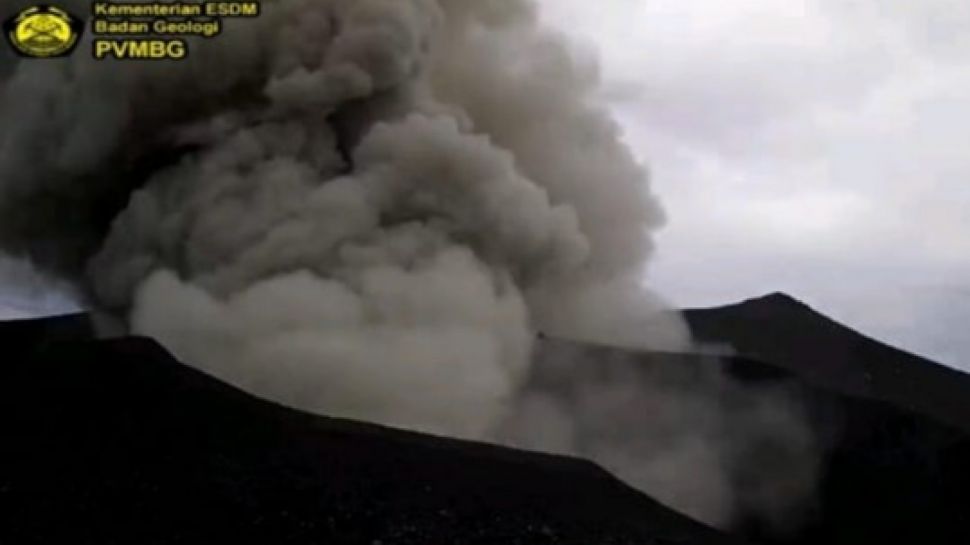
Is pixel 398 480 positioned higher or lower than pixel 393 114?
lower

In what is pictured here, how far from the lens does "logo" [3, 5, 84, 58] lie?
2578 centimetres

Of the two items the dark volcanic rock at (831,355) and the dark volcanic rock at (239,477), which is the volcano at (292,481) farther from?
the dark volcanic rock at (831,355)

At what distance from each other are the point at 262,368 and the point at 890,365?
20.9 meters

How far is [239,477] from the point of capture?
1705 centimetres

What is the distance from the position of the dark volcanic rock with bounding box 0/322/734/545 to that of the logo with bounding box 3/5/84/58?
313 inches

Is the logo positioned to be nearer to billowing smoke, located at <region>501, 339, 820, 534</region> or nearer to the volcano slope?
billowing smoke, located at <region>501, 339, 820, 534</region>

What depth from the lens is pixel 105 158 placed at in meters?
30.9

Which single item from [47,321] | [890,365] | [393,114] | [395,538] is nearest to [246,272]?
[393,114]

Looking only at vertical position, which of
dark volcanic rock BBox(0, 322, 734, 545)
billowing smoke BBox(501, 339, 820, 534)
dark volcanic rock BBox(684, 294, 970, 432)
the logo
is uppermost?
the logo

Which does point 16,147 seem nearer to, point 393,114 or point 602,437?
point 393,114

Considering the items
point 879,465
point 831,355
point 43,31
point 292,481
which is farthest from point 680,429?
point 43,31

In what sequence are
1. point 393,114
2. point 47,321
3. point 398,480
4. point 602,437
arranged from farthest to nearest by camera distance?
1. point 47,321
2. point 393,114
3. point 602,437
4. point 398,480

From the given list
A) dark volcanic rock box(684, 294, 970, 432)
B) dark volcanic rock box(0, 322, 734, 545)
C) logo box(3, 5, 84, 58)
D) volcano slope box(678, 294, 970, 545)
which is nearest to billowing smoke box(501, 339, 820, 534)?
volcano slope box(678, 294, 970, 545)

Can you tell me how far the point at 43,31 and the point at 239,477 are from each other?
45.0 feet
